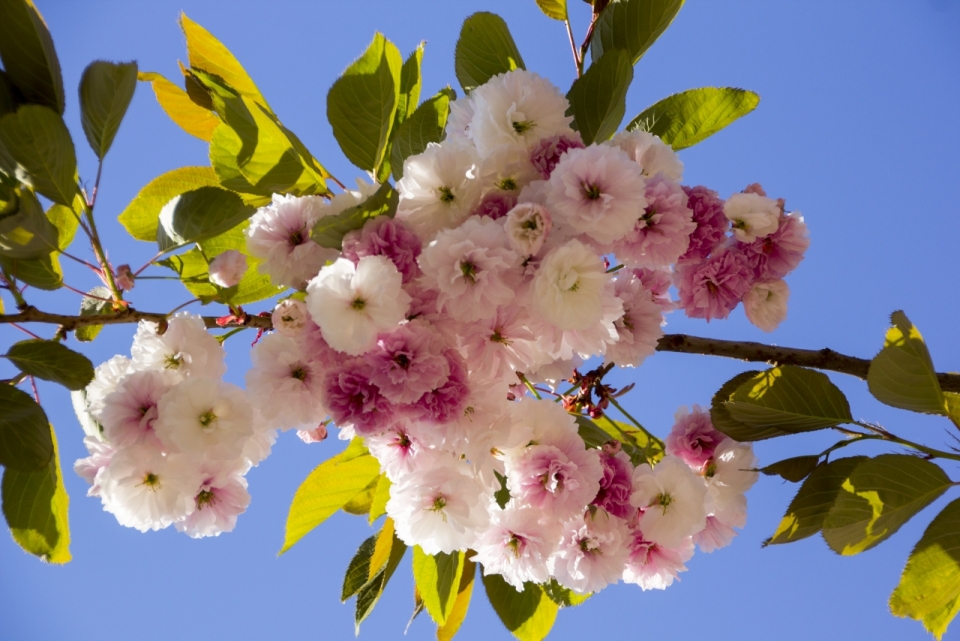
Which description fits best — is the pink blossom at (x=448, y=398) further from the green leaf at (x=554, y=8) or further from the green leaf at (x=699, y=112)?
the green leaf at (x=554, y=8)

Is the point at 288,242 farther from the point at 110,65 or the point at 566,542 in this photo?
the point at 566,542

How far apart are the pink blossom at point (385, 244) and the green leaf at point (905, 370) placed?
0.66 metres

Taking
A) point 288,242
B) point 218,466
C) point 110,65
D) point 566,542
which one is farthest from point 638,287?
point 110,65

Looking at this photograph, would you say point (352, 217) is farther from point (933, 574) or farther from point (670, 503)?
point (933, 574)

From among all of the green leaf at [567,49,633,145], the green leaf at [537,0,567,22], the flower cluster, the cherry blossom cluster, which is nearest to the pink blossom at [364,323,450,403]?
the flower cluster

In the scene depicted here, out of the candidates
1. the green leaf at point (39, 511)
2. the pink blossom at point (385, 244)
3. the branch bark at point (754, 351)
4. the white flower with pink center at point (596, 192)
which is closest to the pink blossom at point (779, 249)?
→ the branch bark at point (754, 351)

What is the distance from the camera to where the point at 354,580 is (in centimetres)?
143

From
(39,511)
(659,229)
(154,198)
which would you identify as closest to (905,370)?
(659,229)

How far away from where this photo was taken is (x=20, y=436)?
3.31ft

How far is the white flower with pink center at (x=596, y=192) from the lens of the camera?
936 mm

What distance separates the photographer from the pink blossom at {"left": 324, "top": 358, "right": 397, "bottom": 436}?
936 mm

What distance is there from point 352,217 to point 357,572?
0.82 meters

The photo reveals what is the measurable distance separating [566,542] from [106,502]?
70 cm

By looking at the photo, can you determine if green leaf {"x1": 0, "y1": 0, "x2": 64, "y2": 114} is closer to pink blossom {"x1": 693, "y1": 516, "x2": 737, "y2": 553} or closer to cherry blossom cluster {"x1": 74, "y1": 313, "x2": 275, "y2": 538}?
cherry blossom cluster {"x1": 74, "y1": 313, "x2": 275, "y2": 538}
